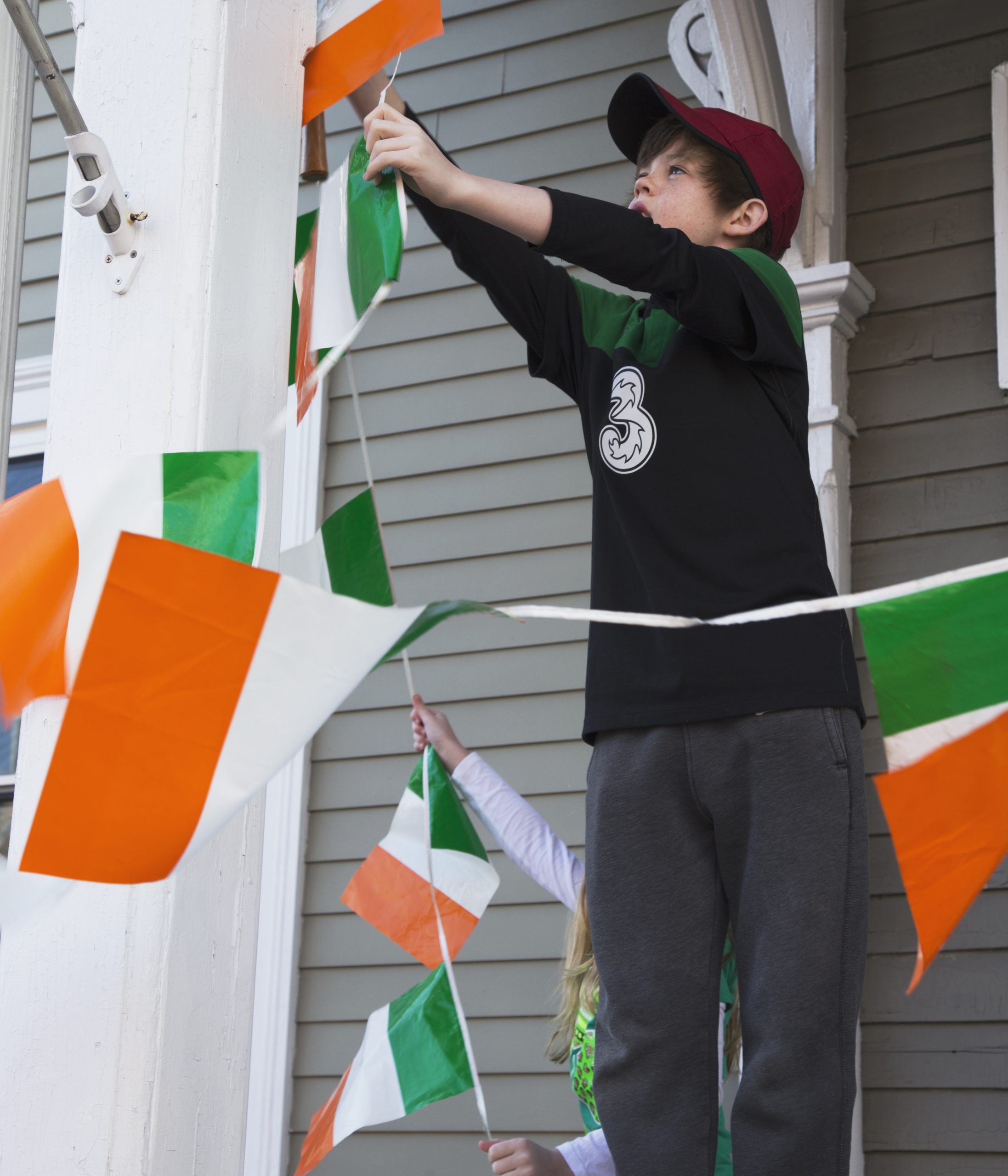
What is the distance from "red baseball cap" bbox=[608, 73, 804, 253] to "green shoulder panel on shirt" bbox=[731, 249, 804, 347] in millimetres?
206

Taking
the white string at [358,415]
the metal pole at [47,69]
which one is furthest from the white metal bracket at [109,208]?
the white string at [358,415]

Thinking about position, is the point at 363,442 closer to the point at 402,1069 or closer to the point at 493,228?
the point at 493,228

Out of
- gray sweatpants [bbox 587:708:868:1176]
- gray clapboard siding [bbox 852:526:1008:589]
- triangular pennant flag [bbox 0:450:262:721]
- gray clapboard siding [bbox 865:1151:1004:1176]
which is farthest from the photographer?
gray clapboard siding [bbox 852:526:1008:589]

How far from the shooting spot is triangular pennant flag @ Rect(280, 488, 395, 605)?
151 cm

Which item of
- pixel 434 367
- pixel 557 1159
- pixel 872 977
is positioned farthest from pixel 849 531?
pixel 557 1159

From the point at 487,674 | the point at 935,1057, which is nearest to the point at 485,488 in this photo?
the point at 487,674

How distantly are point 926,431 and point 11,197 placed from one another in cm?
195

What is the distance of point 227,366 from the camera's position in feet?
4.83

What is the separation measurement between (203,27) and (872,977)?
2.13 m

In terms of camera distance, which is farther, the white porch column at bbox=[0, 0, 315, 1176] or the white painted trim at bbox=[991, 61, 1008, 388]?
the white painted trim at bbox=[991, 61, 1008, 388]

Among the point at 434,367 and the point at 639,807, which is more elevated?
the point at 434,367

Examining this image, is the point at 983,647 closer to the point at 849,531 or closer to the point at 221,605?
the point at 221,605

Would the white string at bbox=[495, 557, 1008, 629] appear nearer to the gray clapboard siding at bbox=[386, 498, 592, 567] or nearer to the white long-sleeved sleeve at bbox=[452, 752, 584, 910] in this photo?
the white long-sleeved sleeve at bbox=[452, 752, 584, 910]

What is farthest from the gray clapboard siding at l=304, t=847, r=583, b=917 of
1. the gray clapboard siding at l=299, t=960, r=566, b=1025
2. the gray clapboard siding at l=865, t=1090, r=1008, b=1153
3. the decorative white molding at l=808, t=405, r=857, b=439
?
the decorative white molding at l=808, t=405, r=857, b=439
